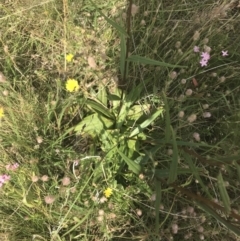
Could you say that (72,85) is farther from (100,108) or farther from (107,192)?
(107,192)

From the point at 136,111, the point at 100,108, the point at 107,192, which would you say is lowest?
the point at 107,192

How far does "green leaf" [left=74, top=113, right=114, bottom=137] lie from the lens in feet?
4.04

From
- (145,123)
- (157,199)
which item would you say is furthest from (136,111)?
(157,199)

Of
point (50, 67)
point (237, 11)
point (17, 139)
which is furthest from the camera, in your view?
point (237, 11)

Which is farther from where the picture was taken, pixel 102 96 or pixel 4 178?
pixel 102 96

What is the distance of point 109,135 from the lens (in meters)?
1.22

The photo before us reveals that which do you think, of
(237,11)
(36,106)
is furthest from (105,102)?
(237,11)

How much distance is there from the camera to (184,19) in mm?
1491

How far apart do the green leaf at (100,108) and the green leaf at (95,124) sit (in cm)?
2

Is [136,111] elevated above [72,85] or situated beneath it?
situated beneath

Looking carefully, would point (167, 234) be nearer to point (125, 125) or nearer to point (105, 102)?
point (125, 125)

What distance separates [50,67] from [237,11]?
35.6 inches

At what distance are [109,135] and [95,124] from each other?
0.07 m

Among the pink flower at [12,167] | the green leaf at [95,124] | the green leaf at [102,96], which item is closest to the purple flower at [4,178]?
the pink flower at [12,167]
